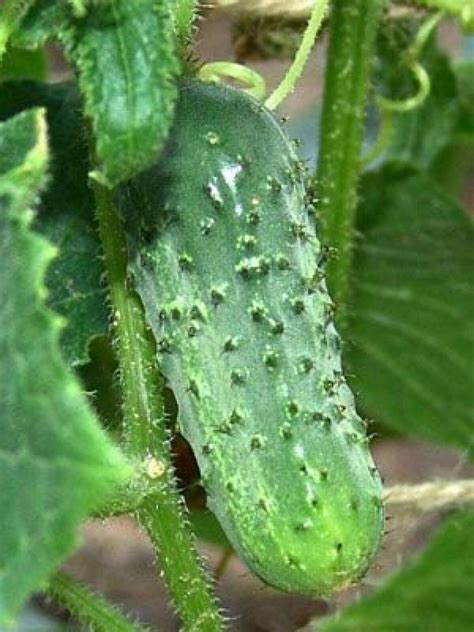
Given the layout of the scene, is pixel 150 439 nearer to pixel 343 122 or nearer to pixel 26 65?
pixel 343 122

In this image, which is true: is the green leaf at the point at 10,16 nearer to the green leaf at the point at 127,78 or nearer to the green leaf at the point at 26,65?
Result: the green leaf at the point at 127,78

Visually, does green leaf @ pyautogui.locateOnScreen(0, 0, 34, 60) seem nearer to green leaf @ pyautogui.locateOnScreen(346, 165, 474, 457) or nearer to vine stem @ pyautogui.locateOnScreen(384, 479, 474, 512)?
vine stem @ pyautogui.locateOnScreen(384, 479, 474, 512)

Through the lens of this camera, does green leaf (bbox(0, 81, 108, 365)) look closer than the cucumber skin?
No

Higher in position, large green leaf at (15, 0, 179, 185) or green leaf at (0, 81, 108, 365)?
large green leaf at (15, 0, 179, 185)

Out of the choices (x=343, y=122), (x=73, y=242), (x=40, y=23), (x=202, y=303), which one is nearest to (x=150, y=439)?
(x=202, y=303)

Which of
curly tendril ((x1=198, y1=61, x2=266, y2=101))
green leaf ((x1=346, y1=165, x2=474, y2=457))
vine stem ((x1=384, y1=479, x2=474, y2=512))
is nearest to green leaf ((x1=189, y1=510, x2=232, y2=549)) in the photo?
vine stem ((x1=384, y1=479, x2=474, y2=512))

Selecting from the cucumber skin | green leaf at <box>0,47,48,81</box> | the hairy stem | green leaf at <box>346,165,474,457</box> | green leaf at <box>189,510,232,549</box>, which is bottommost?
green leaf at <box>189,510,232,549</box>

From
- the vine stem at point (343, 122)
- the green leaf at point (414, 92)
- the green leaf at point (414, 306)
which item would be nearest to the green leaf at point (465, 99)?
the green leaf at point (414, 92)
